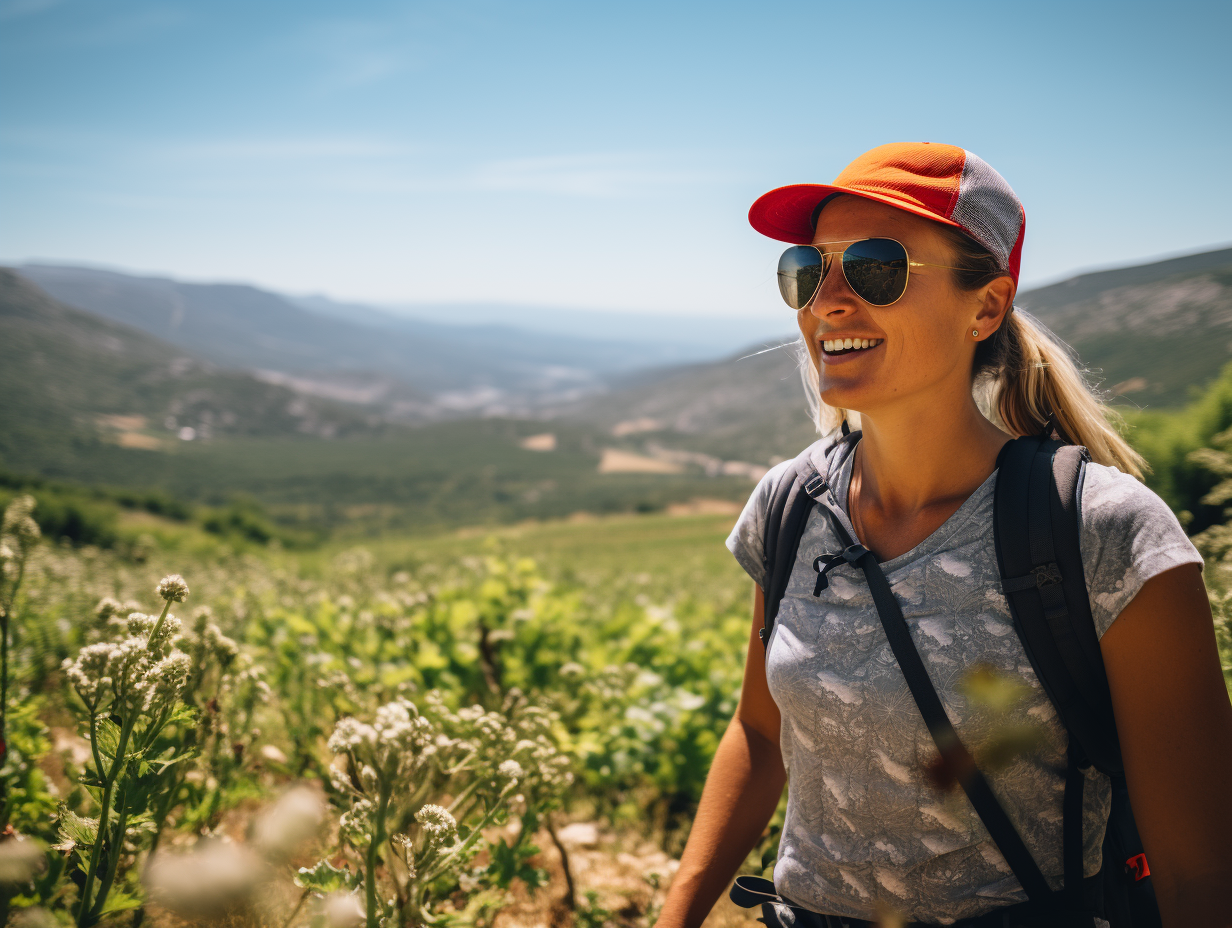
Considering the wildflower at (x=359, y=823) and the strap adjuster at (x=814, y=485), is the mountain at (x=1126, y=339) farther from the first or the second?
the wildflower at (x=359, y=823)

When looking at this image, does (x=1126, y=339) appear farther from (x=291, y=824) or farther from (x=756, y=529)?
(x=291, y=824)

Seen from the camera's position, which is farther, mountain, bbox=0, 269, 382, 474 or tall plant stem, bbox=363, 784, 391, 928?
mountain, bbox=0, 269, 382, 474

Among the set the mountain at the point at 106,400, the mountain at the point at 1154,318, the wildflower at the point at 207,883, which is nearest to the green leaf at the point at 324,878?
the wildflower at the point at 207,883

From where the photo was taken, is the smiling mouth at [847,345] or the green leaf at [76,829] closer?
the green leaf at [76,829]

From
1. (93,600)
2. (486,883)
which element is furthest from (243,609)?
(486,883)

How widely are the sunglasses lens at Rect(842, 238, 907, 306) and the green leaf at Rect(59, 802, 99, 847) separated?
1.71 metres

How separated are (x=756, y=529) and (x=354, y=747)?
37.6 inches

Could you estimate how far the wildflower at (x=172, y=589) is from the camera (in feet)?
4.32

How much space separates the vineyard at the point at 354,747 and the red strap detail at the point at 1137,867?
75 cm

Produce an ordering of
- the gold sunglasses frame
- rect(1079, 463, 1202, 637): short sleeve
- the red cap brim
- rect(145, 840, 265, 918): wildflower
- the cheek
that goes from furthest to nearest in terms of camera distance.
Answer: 1. the cheek
2. the red cap brim
3. the gold sunglasses frame
4. rect(1079, 463, 1202, 637): short sleeve
5. rect(145, 840, 265, 918): wildflower

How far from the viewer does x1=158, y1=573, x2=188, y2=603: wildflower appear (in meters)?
1.32

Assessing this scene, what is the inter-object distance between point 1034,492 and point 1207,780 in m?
0.49

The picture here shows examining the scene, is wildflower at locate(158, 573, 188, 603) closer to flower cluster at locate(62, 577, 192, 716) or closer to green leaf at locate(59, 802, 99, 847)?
flower cluster at locate(62, 577, 192, 716)

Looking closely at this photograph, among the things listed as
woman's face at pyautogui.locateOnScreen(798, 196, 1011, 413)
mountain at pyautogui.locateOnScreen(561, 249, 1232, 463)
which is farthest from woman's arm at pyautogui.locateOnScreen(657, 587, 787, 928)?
mountain at pyautogui.locateOnScreen(561, 249, 1232, 463)
